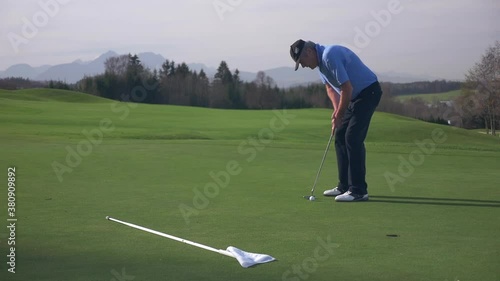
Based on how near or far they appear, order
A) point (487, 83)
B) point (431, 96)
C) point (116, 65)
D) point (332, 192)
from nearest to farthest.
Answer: point (332, 192)
point (487, 83)
point (116, 65)
point (431, 96)

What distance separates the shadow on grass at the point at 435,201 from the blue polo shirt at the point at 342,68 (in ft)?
4.19

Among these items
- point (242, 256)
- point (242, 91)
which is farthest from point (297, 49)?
point (242, 91)

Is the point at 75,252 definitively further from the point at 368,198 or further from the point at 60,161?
the point at 60,161

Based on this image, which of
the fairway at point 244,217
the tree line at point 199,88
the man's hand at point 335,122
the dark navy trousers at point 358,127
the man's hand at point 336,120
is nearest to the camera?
the fairway at point 244,217

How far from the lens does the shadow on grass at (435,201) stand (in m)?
6.32

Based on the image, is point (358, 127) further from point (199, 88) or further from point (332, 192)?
point (199, 88)

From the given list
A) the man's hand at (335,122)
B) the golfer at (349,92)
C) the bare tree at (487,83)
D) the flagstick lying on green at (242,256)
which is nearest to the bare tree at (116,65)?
the bare tree at (487,83)

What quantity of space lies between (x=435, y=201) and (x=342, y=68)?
1.75m

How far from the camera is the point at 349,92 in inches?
274

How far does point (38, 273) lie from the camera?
3553 millimetres

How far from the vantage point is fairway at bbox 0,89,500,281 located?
12.2ft

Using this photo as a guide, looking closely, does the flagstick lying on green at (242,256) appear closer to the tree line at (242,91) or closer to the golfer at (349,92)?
the golfer at (349,92)

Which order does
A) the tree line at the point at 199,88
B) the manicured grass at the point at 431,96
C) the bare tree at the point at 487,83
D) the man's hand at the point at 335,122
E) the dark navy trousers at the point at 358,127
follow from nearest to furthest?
the dark navy trousers at the point at 358,127 → the man's hand at the point at 335,122 → the bare tree at the point at 487,83 → the tree line at the point at 199,88 → the manicured grass at the point at 431,96

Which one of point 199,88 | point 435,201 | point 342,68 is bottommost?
point 435,201
